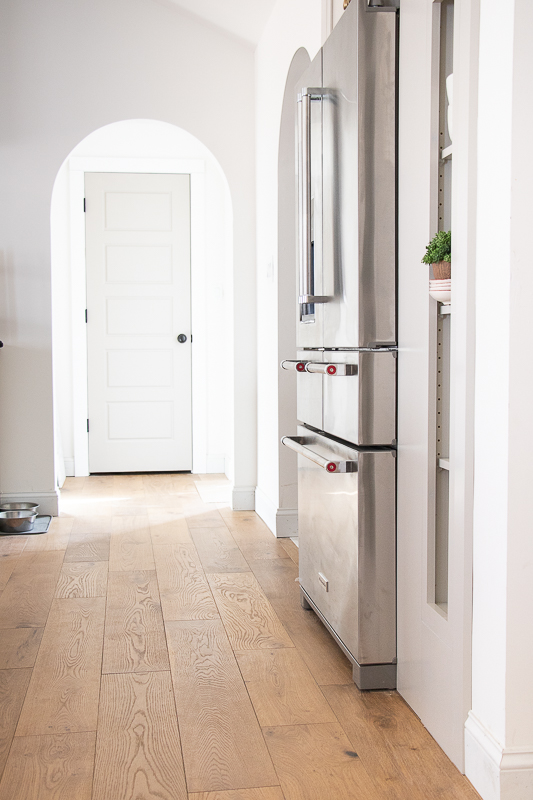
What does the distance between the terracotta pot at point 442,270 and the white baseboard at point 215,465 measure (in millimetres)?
4197

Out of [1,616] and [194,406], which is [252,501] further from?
[1,616]

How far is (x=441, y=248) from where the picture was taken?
5.47 feet

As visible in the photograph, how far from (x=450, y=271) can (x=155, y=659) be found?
1427 millimetres

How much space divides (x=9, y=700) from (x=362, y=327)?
135 cm

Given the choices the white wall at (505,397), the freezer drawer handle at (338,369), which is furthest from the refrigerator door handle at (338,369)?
the white wall at (505,397)

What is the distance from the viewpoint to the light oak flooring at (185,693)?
163 centimetres

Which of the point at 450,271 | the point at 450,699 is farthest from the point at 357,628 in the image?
the point at 450,271

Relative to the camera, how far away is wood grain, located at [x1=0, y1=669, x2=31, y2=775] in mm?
1788

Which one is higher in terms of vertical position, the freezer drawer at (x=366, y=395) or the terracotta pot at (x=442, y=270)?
the terracotta pot at (x=442, y=270)

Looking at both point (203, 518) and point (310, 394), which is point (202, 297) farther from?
point (310, 394)

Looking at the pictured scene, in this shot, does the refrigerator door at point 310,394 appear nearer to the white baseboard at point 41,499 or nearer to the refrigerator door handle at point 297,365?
the refrigerator door handle at point 297,365

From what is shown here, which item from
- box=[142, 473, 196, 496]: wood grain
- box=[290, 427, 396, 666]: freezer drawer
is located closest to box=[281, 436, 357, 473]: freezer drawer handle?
box=[290, 427, 396, 666]: freezer drawer

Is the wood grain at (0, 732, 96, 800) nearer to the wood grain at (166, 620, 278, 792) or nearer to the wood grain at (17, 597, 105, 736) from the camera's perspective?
the wood grain at (17, 597, 105, 736)

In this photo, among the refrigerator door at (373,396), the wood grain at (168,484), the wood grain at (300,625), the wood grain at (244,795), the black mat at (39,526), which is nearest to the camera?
the wood grain at (244,795)
